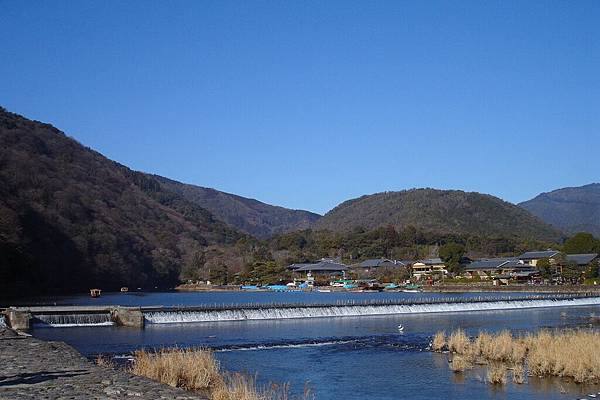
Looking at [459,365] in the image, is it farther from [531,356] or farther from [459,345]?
[459,345]

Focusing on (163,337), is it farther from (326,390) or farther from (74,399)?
(74,399)

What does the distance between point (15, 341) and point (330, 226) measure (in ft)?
598

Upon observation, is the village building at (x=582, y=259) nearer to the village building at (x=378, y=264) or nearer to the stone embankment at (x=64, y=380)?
the village building at (x=378, y=264)

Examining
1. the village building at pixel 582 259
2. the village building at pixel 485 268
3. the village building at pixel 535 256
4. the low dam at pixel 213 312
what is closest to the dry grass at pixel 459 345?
the low dam at pixel 213 312

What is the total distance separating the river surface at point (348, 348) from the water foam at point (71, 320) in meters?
0.74

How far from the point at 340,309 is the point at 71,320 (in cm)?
1666

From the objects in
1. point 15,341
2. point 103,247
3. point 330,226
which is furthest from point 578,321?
point 330,226

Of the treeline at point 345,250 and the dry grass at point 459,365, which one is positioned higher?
the treeline at point 345,250

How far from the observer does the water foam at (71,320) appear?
110 feet

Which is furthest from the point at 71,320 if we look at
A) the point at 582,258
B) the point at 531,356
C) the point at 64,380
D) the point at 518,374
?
the point at 582,258

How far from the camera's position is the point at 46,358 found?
14.0 meters

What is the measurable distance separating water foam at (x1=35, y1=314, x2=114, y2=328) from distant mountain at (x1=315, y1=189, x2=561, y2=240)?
403 ft

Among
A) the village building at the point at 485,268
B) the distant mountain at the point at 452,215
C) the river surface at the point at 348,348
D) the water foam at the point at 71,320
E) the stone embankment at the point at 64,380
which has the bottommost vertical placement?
the river surface at the point at 348,348

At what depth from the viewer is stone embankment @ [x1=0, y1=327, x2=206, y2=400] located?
965 centimetres
